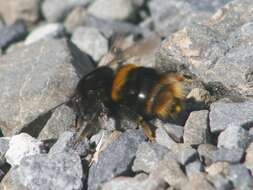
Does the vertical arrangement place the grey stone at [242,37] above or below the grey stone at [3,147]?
below

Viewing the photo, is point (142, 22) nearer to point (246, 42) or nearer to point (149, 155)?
point (246, 42)

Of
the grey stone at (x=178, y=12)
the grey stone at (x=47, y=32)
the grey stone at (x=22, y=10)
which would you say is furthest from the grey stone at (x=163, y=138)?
the grey stone at (x=22, y=10)

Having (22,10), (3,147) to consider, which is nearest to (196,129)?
(3,147)

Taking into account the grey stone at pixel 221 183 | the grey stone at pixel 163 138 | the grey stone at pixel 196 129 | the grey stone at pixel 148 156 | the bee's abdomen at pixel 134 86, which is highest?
the bee's abdomen at pixel 134 86

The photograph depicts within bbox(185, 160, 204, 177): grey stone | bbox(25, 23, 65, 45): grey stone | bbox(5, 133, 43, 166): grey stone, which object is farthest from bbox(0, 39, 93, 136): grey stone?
bbox(185, 160, 204, 177): grey stone

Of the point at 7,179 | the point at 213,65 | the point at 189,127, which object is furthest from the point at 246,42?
the point at 7,179

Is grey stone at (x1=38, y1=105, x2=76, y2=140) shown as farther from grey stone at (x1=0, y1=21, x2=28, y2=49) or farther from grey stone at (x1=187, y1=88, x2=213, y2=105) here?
grey stone at (x1=0, y1=21, x2=28, y2=49)

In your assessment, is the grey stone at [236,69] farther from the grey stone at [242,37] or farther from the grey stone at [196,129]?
the grey stone at [196,129]
